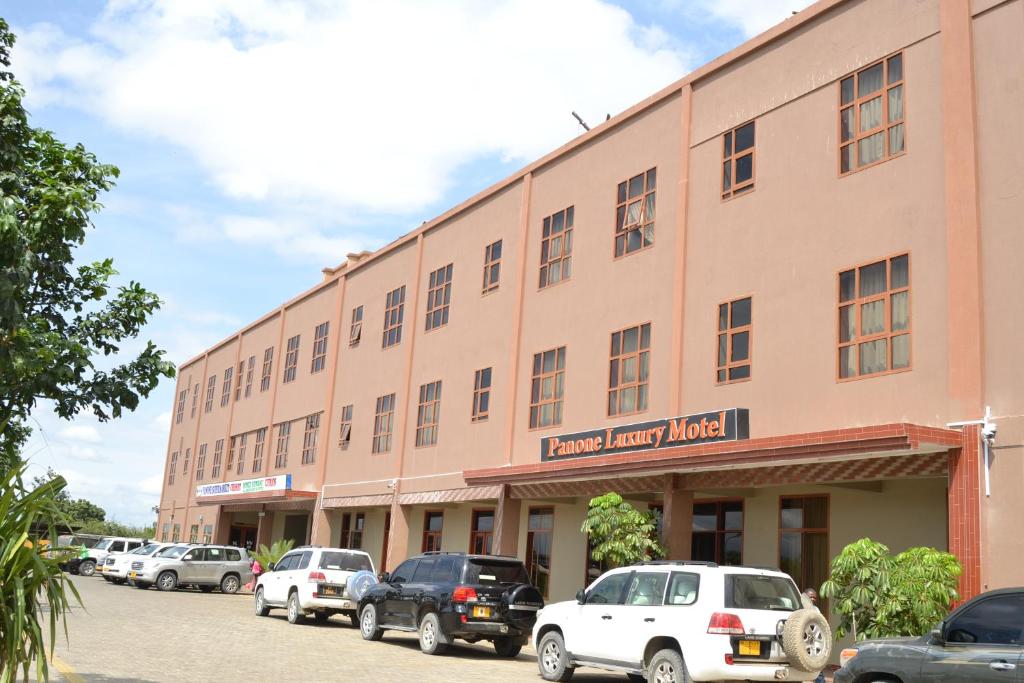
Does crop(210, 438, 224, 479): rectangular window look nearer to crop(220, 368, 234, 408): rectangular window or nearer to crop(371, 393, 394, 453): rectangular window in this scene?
crop(220, 368, 234, 408): rectangular window

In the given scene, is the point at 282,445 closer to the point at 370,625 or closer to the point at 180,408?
the point at 180,408

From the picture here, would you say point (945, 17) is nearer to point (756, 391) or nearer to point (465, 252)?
point (756, 391)

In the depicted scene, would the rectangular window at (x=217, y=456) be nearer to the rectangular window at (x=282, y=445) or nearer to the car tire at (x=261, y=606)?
the rectangular window at (x=282, y=445)

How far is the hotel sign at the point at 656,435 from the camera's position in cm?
1948

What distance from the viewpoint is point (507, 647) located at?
19797 mm

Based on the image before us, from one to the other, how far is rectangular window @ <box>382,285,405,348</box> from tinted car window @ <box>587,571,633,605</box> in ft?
69.0

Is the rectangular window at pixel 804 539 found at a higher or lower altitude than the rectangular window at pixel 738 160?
lower

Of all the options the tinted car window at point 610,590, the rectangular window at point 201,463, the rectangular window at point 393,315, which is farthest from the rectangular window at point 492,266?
the rectangular window at point 201,463

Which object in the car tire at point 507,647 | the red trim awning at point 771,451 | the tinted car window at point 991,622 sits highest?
the red trim awning at point 771,451

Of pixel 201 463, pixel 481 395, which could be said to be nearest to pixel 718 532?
pixel 481 395

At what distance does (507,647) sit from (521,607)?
1.21 m

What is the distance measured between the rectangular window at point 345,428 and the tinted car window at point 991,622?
2977 centimetres

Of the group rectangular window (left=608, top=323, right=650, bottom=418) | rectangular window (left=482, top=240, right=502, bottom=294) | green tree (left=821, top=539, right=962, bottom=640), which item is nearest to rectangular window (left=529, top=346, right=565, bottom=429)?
rectangular window (left=608, top=323, right=650, bottom=418)

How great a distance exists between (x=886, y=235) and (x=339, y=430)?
984 inches
